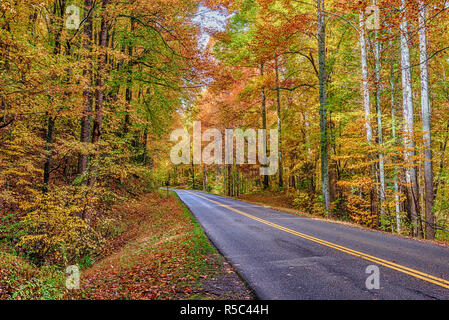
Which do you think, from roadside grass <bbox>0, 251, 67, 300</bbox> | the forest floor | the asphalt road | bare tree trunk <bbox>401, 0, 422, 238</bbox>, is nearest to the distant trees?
bare tree trunk <bbox>401, 0, 422, 238</bbox>

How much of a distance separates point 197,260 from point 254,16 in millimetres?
20334

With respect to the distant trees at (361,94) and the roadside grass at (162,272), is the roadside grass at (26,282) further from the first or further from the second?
the distant trees at (361,94)

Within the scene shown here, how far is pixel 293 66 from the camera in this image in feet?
63.6

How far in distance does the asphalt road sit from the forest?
3761mm

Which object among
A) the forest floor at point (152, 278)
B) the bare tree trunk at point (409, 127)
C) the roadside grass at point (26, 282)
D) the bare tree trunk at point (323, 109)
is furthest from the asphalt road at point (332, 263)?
the bare tree trunk at point (323, 109)

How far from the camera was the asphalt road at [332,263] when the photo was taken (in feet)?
12.9

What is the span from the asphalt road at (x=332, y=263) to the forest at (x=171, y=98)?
148 inches

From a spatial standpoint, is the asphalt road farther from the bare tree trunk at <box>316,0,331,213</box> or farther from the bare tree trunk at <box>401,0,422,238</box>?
the bare tree trunk at <box>316,0,331,213</box>

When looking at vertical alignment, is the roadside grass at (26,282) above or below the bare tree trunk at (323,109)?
below

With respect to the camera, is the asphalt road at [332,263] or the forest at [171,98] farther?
the forest at [171,98]

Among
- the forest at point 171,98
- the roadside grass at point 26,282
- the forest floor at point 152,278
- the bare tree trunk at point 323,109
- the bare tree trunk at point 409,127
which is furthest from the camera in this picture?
the bare tree trunk at point 323,109

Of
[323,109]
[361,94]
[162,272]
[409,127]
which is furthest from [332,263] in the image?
[361,94]
